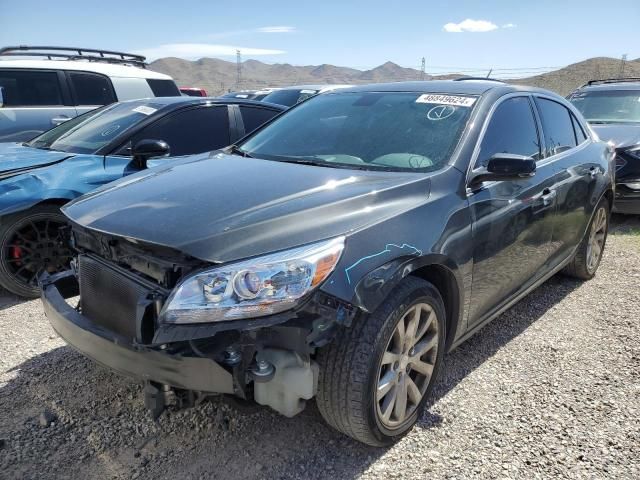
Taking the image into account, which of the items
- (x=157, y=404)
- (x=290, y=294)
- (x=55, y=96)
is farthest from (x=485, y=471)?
(x=55, y=96)

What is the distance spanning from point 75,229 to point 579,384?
9.49ft

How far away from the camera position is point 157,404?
2.12 m

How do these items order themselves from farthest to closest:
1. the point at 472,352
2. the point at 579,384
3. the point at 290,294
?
1. the point at 472,352
2. the point at 579,384
3. the point at 290,294

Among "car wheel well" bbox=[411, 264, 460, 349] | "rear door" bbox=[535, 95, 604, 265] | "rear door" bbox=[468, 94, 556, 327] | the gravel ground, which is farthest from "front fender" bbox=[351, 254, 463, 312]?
"rear door" bbox=[535, 95, 604, 265]

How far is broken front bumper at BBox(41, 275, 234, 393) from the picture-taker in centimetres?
194

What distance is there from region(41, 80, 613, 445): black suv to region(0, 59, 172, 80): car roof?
526 centimetres

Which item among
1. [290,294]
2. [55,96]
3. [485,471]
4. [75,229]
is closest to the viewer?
[290,294]

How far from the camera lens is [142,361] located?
2.00 m

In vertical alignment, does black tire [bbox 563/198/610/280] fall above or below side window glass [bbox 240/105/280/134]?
below

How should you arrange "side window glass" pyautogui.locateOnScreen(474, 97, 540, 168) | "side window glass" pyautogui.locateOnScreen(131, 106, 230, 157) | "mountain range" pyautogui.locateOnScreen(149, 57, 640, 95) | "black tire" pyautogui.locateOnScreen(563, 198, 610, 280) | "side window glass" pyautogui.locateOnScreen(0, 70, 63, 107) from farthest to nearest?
"mountain range" pyautogui.locateOnScreen(149, 57, 640, 95), "side window glass" pyautogui.locateOnScreen(0, 70, 63, 107), "side window glass" pyautogui.locateOnScreen(131, 106, 230, 157), "black tire" pyautogui.locateOnScreen(563, 198, 610, 280), "side window glass" pyautogui.locateOnScreen(474, 97, 540, 168)

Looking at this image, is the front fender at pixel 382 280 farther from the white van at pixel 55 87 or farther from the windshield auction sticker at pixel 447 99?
the white van at pixel 55 87

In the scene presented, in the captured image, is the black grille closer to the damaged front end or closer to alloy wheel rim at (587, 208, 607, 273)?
the damaged front end

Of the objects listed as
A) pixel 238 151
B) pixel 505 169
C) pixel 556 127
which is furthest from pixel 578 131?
pixel 238 151

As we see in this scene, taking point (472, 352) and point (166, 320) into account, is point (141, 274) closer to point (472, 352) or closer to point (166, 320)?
point (166, 320)
